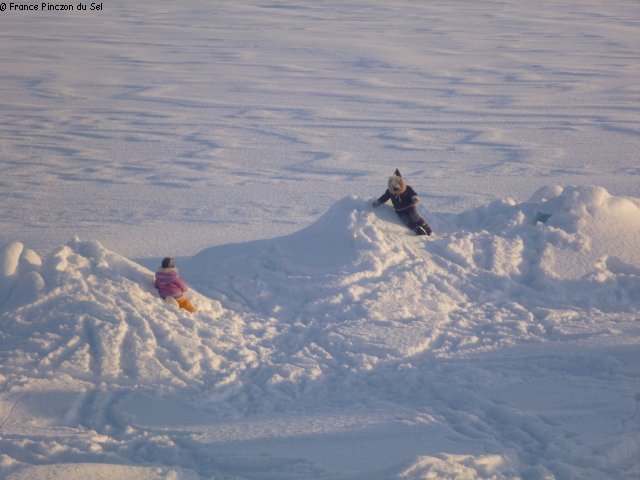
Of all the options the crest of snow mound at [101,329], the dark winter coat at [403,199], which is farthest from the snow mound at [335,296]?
the dark winter coat at [403,199]

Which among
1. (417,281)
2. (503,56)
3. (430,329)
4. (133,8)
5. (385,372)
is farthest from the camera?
(133,8)

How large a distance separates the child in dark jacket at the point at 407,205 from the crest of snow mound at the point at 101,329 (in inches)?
68.4

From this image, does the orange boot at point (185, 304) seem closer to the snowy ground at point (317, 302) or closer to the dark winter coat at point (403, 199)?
the snowy ground at point (317, 302)

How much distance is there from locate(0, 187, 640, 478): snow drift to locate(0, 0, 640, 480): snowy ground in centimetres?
2

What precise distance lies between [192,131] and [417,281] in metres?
7.19

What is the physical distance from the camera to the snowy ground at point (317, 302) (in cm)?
407

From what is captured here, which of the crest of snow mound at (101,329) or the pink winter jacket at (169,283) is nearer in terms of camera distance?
the crest of snow mound at (101,329)

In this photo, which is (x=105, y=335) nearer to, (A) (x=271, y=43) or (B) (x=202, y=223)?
(B) (x=202, y=223)

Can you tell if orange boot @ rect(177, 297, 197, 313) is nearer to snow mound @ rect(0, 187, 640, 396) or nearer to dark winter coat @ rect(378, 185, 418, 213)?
snow mound @ rect(0, 187, 640, 396)

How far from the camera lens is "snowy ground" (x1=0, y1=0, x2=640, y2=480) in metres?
4.07

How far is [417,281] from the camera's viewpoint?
5.73m

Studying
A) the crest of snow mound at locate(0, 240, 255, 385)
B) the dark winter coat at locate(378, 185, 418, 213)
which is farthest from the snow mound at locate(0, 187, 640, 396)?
the dark winter coat at locate(378, 185, 418, 213)

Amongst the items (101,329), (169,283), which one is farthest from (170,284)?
(101,329)

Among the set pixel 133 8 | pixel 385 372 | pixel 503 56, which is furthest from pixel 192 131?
pixel 133 8
